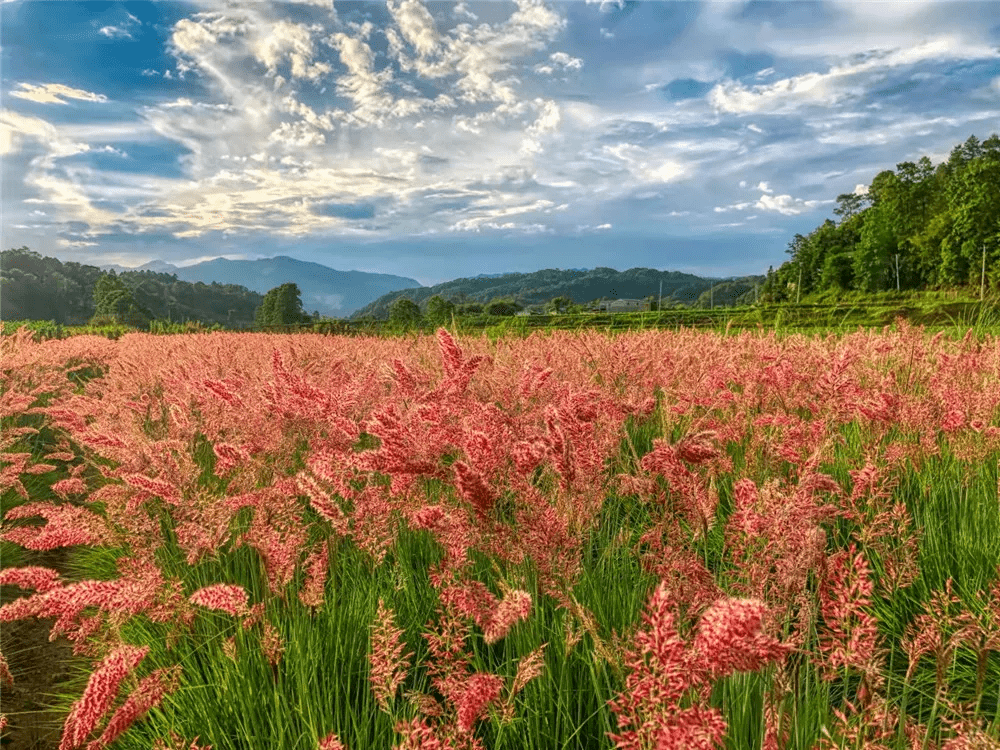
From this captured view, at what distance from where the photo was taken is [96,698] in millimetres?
1289

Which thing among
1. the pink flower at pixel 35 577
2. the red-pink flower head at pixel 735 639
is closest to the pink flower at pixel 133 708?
the pink flower at pixel 35 577

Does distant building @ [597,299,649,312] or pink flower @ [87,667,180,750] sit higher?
distant building @ [597,299,649,312]

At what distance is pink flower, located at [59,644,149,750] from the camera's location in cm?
126

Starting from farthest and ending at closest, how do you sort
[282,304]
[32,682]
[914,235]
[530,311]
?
[282,304]
[914,235]
[530,311]
[32,682]

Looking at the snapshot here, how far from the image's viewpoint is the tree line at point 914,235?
2073 inches

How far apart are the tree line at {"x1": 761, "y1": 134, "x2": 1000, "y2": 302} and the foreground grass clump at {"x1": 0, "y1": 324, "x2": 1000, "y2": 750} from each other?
54.4 metres

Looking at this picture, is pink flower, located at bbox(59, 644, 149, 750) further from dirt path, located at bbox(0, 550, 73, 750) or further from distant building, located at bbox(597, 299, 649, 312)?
distant building, located at bbox(597, 299, 649, 312)

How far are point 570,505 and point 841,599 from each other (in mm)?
687

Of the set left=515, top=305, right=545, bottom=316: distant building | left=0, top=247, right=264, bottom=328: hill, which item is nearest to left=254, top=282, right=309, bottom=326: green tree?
left=0, top=247, right=264, bottom=328: hill

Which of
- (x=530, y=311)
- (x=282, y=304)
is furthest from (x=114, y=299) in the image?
(x=530, y=311)

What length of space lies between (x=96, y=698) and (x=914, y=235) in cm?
7942

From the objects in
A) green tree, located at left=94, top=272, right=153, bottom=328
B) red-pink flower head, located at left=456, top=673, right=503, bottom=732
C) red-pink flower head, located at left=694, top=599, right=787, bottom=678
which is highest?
green tree, located at left=94, top=272, right=153, bottom=328

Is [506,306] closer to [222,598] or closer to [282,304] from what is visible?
[282,304]

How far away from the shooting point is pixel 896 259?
60250 mm
